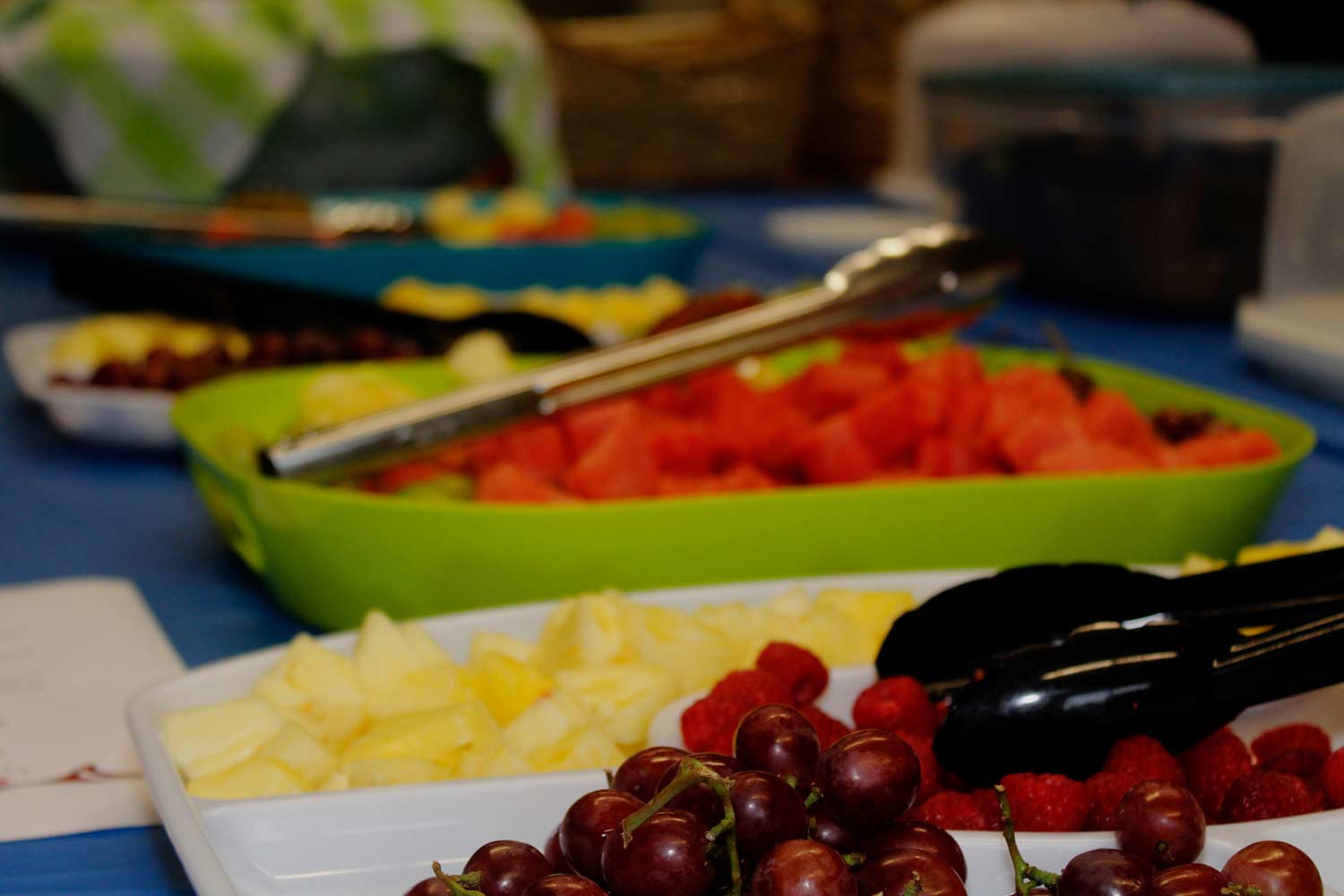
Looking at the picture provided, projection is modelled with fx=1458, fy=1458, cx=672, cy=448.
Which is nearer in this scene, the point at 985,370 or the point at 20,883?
the point at 20,883

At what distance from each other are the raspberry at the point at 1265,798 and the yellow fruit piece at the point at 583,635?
0.24 metres

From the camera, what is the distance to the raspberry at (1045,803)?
0.48m

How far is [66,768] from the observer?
0.62m

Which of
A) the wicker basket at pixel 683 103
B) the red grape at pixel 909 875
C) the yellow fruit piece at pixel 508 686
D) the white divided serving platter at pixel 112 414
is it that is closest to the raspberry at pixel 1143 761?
the red grape at pixel 909 875

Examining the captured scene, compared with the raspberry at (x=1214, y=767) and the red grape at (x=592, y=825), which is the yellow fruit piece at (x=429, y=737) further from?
the raspberry at (x=1214, y=767)

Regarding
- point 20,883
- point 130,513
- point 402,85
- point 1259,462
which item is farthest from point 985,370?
point 402,85

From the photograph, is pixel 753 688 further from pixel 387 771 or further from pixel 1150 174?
pixel 1150 174

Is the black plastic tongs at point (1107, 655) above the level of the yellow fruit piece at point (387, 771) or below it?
above

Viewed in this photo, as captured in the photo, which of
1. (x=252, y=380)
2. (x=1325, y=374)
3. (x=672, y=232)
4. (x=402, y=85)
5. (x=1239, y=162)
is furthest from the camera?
(x=402, y=85)

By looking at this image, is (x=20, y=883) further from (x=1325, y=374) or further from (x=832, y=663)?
(x=1325, y=374)

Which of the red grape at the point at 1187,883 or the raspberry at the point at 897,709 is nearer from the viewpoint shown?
the red grape at the point at 1187,883

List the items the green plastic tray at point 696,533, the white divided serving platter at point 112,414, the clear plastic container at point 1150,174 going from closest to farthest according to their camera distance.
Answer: the green plastic tray at point 696,533
the white divided serving platter at point 112,414
the clear plastic container at point 1150,174

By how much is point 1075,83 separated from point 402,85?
3.73 feet

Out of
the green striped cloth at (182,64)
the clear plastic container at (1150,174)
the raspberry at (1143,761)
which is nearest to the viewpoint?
the raspberry at (1143,761)
